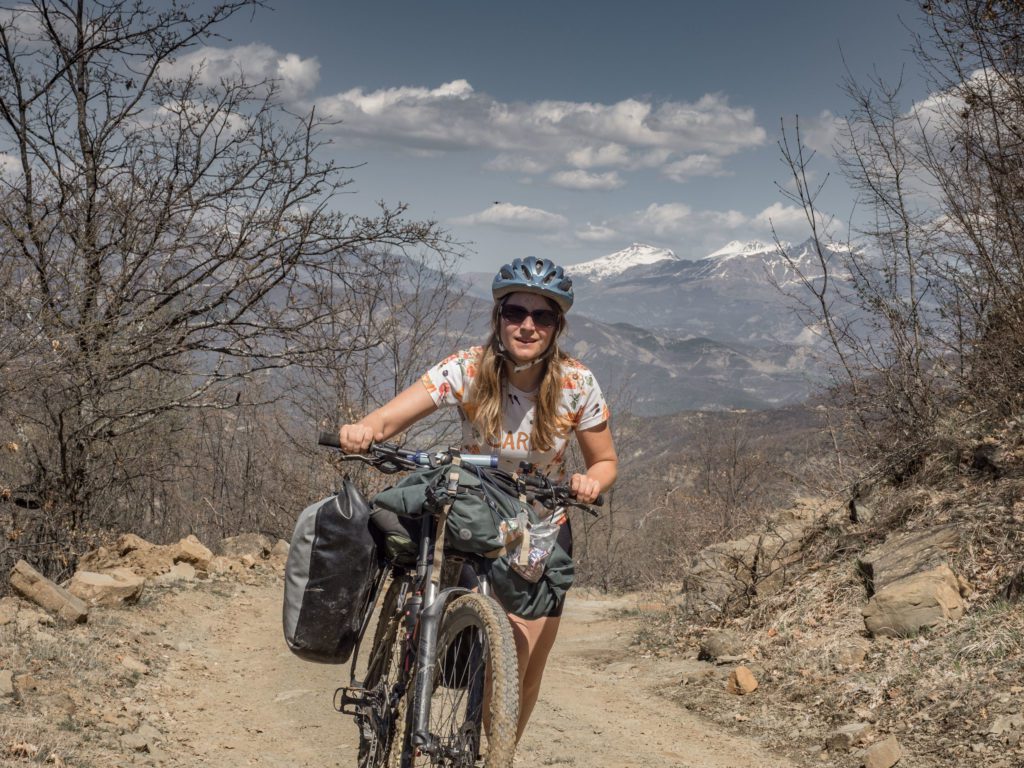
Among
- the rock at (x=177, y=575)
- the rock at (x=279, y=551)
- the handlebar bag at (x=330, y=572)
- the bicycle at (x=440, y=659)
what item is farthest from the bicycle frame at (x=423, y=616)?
the rock at (x=279, y=551)

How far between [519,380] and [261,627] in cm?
576

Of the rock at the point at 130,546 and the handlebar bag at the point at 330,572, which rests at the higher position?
the handlebar bag at the point at 330,572

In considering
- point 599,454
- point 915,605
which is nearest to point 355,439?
point 599,454

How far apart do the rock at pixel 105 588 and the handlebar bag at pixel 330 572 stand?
186 inches

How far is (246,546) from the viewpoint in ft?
40.5

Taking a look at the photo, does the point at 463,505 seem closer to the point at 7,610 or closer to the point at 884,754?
the point at 884,754

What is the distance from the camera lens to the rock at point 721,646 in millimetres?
7406

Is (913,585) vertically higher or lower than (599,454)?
lower

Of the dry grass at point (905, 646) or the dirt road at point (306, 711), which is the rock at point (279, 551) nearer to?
the dirt road at point (306, 711)

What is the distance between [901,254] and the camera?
9.27m

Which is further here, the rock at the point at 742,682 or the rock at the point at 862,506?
the rock at the point at 862,506

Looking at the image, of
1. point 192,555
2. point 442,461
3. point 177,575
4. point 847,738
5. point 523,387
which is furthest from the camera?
point 192,555

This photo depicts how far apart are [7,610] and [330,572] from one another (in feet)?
12.2

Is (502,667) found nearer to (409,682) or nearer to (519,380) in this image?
(409,682)
